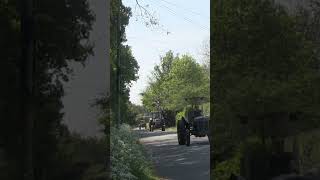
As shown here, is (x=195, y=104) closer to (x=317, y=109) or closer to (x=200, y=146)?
(x=200, y=146)

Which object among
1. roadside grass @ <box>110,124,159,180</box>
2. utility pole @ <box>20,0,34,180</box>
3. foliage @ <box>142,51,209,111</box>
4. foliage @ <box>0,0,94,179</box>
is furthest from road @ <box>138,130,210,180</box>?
utility pole @ <box>20,0,34,180</box>

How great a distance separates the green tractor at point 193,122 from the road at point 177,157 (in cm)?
6

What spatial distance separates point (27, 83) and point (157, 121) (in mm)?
1347

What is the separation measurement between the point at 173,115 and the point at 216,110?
583 millimetres

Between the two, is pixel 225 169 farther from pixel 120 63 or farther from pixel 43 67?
pixel 43 67

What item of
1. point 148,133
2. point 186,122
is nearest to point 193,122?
point 186,122

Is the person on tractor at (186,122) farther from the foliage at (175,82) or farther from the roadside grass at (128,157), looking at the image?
the roadside grass at (128,157)

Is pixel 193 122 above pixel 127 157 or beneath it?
above

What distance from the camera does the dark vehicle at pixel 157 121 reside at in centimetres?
484

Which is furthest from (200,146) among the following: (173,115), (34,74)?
(34,74)

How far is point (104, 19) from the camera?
4.21 metres

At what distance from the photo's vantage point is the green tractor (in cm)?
468

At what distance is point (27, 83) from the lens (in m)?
4.02

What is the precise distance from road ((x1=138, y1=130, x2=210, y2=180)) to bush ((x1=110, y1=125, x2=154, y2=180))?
0.44 feet
